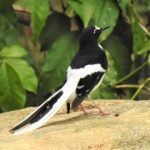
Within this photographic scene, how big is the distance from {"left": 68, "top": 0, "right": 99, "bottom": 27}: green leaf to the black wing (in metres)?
1.10

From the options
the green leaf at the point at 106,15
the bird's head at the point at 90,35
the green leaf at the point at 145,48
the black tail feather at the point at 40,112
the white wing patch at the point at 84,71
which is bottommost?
the green leaf at the point at 145,48

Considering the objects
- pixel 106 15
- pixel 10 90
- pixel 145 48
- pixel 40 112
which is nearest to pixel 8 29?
pixel 10 90

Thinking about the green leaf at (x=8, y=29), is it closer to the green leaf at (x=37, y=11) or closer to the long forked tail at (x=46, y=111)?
the green leaf at (x=37, y=11)

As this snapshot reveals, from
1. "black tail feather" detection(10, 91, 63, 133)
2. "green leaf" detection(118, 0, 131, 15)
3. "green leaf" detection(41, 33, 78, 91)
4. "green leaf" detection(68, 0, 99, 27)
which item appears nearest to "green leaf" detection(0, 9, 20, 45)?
"green leaf" detection(41, 33, 78, 91)

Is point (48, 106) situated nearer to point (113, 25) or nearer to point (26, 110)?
point (26, 110)

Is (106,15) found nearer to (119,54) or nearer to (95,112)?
(119,54)

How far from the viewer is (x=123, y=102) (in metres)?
5.46

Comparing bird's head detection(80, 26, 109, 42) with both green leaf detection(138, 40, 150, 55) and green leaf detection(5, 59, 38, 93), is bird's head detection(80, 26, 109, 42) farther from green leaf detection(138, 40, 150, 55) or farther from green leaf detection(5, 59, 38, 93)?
green leaf detection(138, 40, 150, 55)

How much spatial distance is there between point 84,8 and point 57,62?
57 centimetres

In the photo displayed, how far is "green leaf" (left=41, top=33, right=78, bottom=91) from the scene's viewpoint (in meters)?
6.28

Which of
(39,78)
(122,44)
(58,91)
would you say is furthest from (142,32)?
(58,91)

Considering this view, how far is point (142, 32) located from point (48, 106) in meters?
1.92

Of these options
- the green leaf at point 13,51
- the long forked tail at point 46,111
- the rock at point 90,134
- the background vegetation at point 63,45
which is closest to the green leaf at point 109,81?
the background vegetation at point 63,45

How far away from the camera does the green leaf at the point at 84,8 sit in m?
5.98
